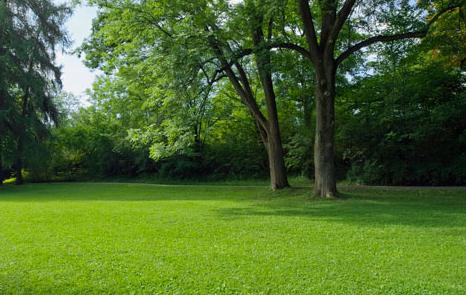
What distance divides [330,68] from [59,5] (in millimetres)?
21250

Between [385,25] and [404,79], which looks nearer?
[385,25]

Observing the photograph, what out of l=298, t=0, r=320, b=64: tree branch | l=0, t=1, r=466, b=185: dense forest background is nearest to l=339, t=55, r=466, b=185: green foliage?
l=0, t=1, r=466, b=185: dense forest background

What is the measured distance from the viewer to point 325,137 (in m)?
14.4

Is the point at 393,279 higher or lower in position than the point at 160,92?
lower

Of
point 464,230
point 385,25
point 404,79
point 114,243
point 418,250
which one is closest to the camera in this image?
point 418,250

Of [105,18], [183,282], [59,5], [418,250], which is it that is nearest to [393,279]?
[418,250]

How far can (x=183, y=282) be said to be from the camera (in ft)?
15.4

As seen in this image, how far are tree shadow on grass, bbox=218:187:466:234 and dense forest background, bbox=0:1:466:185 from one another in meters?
3.40

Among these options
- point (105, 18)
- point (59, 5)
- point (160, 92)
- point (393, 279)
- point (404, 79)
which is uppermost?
point (59, 5)

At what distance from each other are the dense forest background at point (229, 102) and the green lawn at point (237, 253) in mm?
6256

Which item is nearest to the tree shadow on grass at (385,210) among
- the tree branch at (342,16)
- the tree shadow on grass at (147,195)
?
the tree shadow on grass at (147,195)

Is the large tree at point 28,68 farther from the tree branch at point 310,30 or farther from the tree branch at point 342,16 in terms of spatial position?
the tree branch at point 342,16

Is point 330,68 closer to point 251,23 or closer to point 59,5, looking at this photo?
point 251,23

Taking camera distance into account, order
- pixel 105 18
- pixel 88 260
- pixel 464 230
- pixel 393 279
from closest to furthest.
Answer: pixel 393 279 → pixel 88 260 → pixel 464 230 → pixel 105 18
